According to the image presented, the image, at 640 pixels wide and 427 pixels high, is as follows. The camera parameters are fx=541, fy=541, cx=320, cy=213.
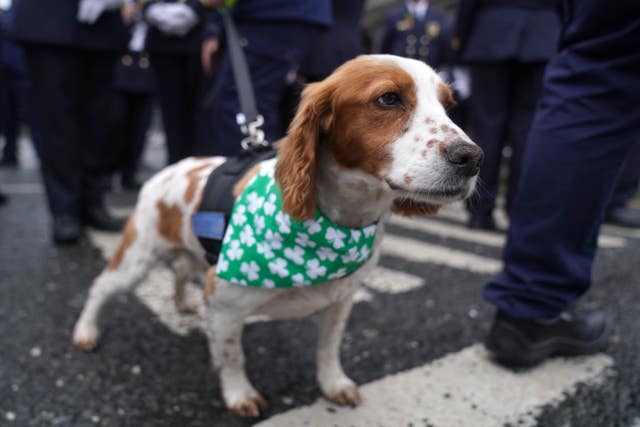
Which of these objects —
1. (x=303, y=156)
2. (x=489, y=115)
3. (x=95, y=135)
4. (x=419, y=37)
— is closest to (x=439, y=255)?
(x=489, y=115)

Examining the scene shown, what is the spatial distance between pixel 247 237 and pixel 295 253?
0.17 meters

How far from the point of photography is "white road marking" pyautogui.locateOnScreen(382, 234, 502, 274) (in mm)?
3537

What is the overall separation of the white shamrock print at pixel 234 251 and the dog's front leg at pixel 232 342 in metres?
0.10

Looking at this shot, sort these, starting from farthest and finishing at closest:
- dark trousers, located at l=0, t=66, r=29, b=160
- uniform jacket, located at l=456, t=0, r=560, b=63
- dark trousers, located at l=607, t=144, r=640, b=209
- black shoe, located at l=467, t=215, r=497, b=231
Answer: dark trousers, located at l=0, t=66, r=29, b=160 < dark trousers, located at l=607, t=144, r=640, b=209 < black shoe, located at l=467, t=215, r=497, b=231 < uniform jacket, located at l=456, t=0, r=560, b=63

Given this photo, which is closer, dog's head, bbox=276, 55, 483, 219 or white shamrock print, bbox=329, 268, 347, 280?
dog's head, bbox=276, 55, 483, 219

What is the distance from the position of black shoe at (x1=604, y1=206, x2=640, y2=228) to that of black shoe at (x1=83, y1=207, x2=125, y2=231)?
434 cm

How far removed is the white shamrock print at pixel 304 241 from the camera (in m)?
1.58

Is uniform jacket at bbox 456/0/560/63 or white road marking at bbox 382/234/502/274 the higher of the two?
uniform jacket at bbox 456/0/560/63

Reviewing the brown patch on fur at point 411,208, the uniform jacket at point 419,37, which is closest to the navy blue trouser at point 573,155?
the brown patch on fur at point 411,208

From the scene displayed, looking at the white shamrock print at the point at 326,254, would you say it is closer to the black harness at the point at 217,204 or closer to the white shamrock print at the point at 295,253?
the white shamrock print at the point at 295,253

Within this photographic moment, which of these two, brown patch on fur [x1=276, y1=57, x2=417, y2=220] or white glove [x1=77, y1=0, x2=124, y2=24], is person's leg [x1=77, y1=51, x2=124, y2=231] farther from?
brown patch on fur [x1=276, y1=57, x2=417, y2=220]

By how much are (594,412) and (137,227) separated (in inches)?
72.0

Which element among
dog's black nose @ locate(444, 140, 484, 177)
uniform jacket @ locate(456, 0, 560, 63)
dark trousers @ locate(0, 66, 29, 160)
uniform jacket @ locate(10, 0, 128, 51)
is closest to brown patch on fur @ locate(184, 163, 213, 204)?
dog's black nose @ locate(444, 140, 484, 177)

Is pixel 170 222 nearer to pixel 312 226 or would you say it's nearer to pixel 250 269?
pixel 250 269
